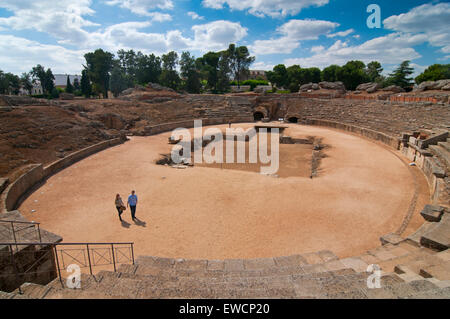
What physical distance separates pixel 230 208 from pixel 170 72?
40.8 metres

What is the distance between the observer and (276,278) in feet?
16.6

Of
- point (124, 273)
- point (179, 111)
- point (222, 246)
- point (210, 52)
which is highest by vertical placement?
point (210, 52)

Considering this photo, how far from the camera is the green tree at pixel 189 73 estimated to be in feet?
151

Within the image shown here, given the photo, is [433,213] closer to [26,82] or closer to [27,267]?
[27,267]

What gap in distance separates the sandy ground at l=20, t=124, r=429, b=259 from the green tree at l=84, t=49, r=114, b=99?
31.2m

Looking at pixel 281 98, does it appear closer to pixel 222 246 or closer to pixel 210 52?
pixel 210 52

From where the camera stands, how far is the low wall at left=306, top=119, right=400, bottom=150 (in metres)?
18.2

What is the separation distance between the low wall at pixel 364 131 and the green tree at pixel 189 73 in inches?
967

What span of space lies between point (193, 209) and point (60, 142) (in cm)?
1249

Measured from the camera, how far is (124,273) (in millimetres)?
5312

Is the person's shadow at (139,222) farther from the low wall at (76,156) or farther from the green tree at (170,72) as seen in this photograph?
the green tree at (170,72)

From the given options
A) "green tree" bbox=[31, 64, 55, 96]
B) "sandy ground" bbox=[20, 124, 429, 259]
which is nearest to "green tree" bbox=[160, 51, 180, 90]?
"green tree" bbox=[31, 64, 55, 96]

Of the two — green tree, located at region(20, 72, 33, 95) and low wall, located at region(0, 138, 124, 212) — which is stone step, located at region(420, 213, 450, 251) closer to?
low wall, located at region(0, 138, 124, 212)
